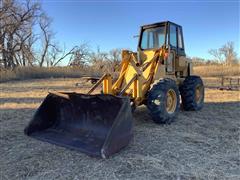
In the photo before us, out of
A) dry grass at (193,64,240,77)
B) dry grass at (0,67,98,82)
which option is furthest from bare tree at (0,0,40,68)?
dry grass at (193,64,240,77)

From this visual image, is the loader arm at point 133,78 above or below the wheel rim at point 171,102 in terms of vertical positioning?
above

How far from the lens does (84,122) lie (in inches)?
165

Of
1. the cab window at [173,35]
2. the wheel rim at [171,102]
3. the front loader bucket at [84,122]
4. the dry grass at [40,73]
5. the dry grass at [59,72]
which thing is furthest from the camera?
the dry grass at [59,72]

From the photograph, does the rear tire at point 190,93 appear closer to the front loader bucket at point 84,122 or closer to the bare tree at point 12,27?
the front loader bucket at point 84,122

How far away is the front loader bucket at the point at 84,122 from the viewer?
3381mm

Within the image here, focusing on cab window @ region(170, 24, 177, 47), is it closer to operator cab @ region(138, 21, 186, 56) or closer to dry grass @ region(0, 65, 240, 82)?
operator cab @ region(138, 21, 186, 56)

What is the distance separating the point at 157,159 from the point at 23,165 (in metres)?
1.77

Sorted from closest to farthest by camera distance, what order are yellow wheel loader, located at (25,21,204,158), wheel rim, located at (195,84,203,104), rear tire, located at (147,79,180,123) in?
1. yellow wheel loader, located at (25,21,204,158)
2. rear tire, located at (147,79,180,123)
3. wheel rim, located at (195,84,203,104)

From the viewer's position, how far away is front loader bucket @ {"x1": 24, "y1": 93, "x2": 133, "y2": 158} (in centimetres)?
338

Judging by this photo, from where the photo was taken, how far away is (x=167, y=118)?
190 inches

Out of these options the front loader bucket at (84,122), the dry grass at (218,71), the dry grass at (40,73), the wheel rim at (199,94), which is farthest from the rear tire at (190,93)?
the dry grass at (218,71)

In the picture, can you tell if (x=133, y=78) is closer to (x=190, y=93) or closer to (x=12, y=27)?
(x=190, y=93)

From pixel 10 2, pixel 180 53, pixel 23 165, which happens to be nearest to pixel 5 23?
pixel 10 2

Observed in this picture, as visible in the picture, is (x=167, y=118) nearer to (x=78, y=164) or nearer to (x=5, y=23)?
(x=78, y=164)
